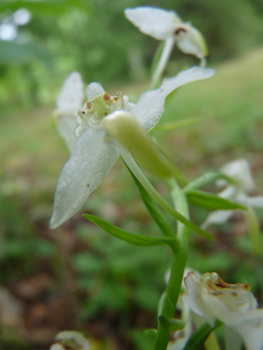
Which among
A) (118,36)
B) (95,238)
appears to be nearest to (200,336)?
(95,238)

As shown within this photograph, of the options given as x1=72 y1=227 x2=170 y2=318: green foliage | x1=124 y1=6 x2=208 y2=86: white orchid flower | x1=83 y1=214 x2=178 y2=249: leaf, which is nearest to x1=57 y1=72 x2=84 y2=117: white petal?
x1=124 y1=6 x2=208 y2=86: white orchid flower

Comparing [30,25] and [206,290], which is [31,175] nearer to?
[206,290]

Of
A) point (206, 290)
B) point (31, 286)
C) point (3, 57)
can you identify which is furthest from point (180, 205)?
point (31, 286)

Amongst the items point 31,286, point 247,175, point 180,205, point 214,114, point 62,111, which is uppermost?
point 62,111

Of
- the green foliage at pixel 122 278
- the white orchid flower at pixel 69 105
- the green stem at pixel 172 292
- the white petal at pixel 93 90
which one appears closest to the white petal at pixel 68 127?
the white orchid flower at pixel 69 105

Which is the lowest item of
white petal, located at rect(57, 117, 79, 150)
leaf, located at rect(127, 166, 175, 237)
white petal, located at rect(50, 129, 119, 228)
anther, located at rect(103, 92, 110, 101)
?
leaf, located at rect(127, 166, 175, 237)

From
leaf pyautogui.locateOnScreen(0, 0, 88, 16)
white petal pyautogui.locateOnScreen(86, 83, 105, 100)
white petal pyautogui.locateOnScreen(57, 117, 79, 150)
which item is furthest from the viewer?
leaf pyautogui.locateOnScreen(0, 0, 88, 16)

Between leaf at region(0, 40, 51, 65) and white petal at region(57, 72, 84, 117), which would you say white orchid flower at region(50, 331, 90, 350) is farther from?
leaf at region(0, 40, 51, 65)
